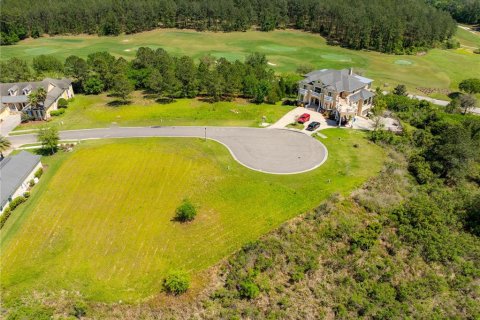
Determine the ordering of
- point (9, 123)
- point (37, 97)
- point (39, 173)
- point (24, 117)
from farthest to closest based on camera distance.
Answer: point (24, 117), point (9, 123), point (37, 97), point (39, 173)

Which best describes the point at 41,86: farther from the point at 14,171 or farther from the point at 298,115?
the point at 298,115

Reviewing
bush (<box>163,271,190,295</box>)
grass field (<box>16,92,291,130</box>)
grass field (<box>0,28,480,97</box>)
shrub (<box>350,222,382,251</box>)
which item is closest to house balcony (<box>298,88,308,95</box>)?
grass field (<box>16,92,291,130</box>)

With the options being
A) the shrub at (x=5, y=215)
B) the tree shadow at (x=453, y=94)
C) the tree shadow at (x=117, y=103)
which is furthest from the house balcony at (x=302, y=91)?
the shrub at (x=5, y=215)

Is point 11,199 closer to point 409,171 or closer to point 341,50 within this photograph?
point 409,171

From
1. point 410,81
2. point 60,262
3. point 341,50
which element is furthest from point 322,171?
point 341,50

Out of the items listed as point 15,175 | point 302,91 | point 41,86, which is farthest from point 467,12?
point 15,175

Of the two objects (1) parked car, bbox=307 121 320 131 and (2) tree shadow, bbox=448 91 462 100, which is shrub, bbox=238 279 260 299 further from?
(2) tree shadow, bbox=448 91 462 100
